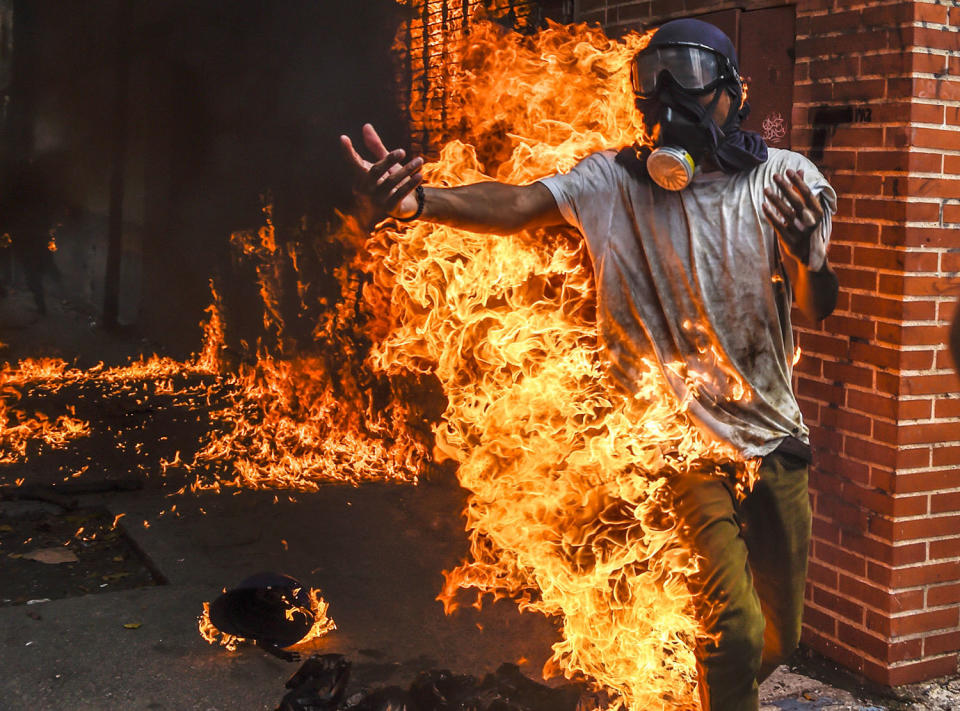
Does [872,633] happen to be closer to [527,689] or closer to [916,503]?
[916,503]

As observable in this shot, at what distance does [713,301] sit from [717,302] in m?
0.01

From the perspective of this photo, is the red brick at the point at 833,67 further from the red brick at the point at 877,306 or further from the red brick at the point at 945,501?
the red brick at the point at 945,501

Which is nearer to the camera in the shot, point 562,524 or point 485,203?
point 485,203

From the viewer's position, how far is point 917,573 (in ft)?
14.8

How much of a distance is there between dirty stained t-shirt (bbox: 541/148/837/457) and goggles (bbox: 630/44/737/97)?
0.32 meters

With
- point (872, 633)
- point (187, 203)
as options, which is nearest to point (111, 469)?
point (187, 203)

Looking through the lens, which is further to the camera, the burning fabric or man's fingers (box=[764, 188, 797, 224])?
the burning fabric

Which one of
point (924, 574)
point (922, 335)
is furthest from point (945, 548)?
point (922, 335)

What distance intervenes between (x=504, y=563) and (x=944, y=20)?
11.0ft

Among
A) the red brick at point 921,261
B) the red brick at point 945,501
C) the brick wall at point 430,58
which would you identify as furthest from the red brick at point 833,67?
the brick wall at point 430,58

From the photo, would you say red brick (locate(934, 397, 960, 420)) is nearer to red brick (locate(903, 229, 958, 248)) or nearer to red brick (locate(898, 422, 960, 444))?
red brick (locate(898, 422, 960, 444))

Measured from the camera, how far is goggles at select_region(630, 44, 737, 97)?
3447mm

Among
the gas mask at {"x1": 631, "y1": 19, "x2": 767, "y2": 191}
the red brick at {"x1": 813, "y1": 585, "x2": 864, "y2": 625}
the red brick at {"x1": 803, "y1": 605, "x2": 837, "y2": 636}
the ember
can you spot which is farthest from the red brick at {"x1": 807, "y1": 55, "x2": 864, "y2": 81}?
the ember

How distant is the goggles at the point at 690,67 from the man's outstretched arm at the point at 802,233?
1.71 ft
